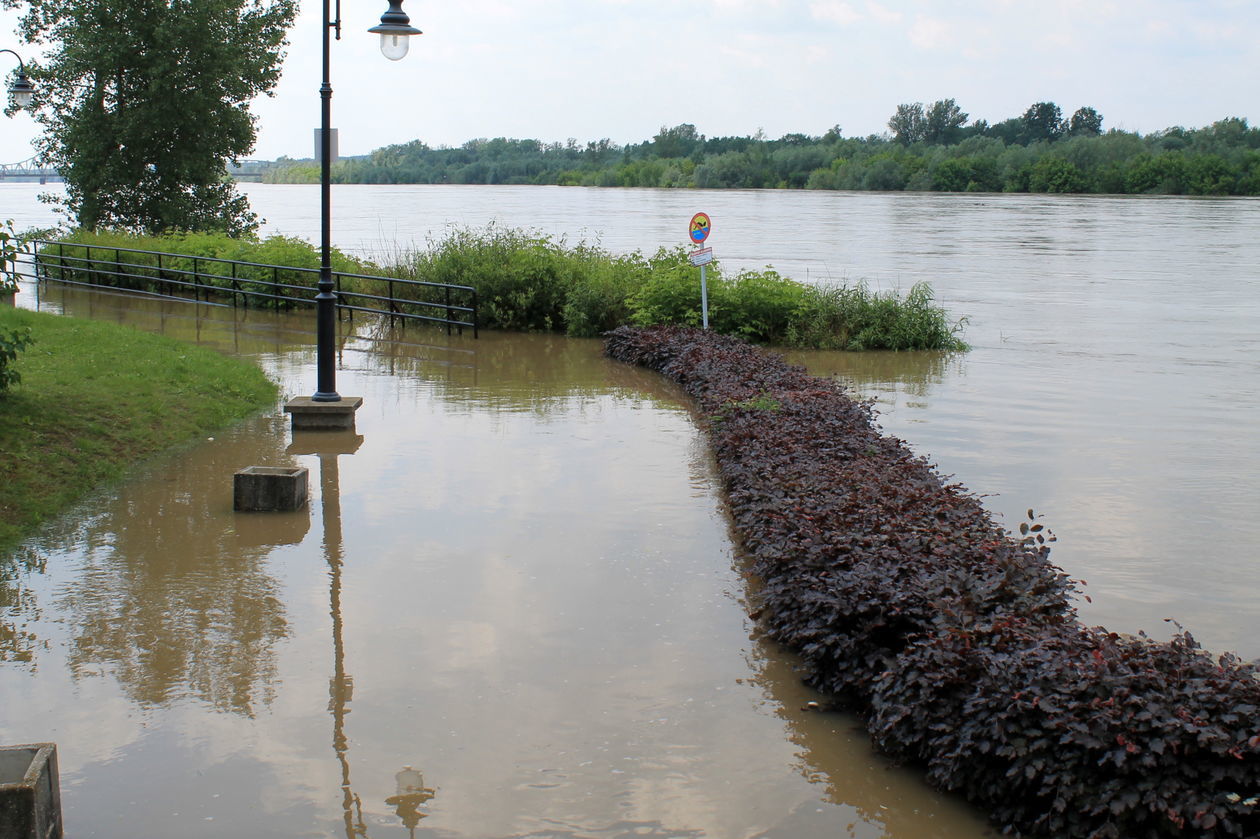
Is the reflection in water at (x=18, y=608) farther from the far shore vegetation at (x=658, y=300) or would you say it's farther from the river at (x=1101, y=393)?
Result: the far shore vegetation at (x=658, y=300)

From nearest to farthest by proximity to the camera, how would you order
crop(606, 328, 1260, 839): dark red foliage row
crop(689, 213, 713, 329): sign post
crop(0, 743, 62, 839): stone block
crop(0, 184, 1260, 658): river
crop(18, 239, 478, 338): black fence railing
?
crop(0, 743, 62, 839): stone block → crop(606, 328, 1260, 839): dark red foliage row → crop(0, 184, 1260, 658): river → crop(689, 213, 713, 329): sign post → crop(18, 239, 478, 338): black fence railing

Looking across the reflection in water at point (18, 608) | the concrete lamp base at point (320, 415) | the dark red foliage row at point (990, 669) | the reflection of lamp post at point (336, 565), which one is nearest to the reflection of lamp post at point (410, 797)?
the reflection of lamp post at point (336, 565)

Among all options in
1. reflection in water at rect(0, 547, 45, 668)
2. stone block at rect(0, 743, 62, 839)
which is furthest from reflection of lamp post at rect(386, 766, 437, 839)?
reflection in water at rect(0, 547, 45, 668)

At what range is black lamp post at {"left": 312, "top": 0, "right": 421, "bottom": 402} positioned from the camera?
11.6 metres

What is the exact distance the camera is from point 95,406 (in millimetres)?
11398

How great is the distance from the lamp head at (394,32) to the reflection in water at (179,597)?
4.54 meters

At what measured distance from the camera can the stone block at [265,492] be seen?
9000 millimetres

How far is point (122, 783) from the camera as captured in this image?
486cm

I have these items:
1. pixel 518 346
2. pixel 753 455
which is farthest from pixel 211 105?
pixel 753 455

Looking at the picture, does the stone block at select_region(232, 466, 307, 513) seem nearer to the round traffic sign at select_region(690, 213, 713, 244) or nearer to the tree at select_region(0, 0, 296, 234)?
the round traffic sign at select_region(690, 213, 713, 244)

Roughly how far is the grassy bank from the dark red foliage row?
17.8 feet

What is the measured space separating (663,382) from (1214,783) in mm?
12498

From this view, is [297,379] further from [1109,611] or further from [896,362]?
[1109,611]

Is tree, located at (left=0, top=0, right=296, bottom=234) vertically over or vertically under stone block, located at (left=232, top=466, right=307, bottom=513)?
over
